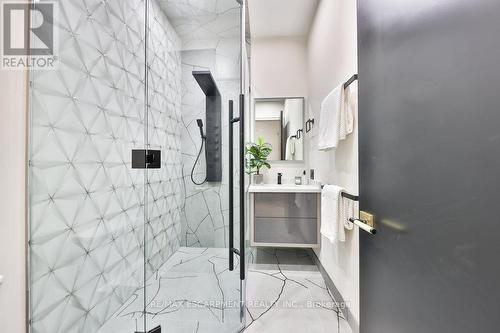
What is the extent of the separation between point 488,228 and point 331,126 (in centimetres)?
116

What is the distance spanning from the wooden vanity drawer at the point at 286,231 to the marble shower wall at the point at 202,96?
0.80m

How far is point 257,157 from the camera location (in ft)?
8.41

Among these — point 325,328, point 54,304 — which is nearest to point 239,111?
point 54,304

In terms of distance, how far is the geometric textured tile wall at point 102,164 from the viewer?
3.20 ft

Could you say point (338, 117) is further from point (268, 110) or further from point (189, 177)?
point (268, 110)

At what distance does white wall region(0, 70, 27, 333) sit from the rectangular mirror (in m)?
2.16

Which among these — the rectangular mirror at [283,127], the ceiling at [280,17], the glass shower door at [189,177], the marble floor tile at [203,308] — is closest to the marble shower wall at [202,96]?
the glass shower door at [189,177]

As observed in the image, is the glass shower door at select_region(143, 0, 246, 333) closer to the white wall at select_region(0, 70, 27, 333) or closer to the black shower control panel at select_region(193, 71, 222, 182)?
the black shower control panel at select_region(193, 71, 222, 182)

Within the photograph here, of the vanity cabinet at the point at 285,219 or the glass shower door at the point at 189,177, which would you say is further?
Result: the vanity cabinet at the point at 285,219

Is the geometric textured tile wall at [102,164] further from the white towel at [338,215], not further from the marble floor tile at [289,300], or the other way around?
the white towel at [338,215]

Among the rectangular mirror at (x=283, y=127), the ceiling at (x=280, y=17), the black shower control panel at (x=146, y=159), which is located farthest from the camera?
the rectangular mirror at (x=283, y=127)

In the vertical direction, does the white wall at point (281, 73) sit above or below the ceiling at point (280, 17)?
below

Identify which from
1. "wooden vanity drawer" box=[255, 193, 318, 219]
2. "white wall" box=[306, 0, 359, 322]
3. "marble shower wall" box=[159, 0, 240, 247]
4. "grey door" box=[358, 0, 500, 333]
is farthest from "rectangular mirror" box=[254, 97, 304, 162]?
"grey door" box=[358, 0, 500, 333]

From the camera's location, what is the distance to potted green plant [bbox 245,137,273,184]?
2551mm
